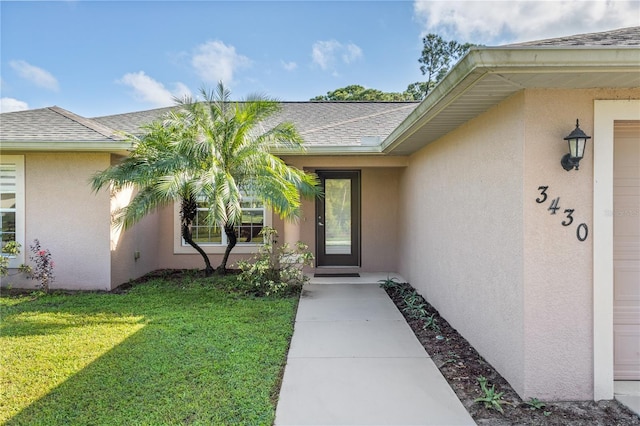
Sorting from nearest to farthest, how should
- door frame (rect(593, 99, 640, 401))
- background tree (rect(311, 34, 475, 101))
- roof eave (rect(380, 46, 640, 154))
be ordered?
roof eave (rect(380, 46, 640, 154)) → door frame (rect(593, 99, 640, 401)) → background tree (rect(311, 34, 475, 101))

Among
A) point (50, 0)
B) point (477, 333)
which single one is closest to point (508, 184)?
point (477, 333)

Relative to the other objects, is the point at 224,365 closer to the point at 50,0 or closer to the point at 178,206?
the point at 178,206

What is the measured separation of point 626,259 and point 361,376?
297cm

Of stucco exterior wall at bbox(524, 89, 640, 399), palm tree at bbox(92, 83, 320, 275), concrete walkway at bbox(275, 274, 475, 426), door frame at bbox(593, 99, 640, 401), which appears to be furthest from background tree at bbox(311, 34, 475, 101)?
stucco exterior wall at bbox(524, 89, 640, 399)

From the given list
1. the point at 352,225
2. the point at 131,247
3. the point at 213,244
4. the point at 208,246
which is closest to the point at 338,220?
the point at 352,225

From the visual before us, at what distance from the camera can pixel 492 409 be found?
3184mm

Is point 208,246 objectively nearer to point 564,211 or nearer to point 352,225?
point 352,225

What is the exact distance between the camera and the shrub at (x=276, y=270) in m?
7.28

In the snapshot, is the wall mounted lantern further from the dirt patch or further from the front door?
the front door

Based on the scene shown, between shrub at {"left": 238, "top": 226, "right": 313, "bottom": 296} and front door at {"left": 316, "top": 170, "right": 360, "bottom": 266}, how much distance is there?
2.17 meters

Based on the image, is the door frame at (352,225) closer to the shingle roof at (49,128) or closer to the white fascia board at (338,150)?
the white fascia board at (338,150)

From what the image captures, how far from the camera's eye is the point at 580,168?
3264 mm

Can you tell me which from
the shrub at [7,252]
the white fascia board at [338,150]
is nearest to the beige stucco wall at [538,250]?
the white fascia board at [338,150]

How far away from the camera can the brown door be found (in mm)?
3500
